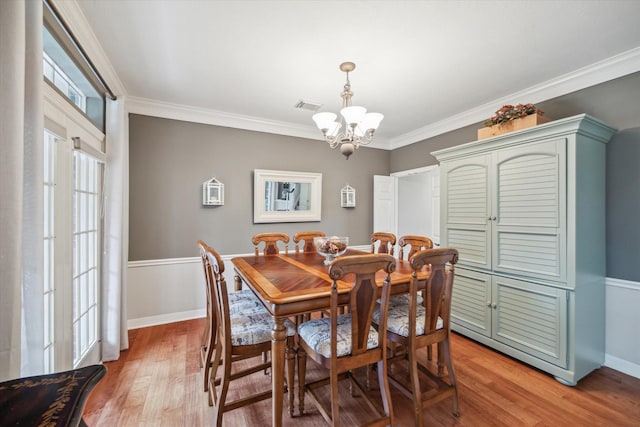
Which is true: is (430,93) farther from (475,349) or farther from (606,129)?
(475,349)

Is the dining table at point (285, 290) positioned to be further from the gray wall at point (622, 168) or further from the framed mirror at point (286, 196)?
the gray wall at point (622, 168)

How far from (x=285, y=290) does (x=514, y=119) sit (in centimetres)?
250

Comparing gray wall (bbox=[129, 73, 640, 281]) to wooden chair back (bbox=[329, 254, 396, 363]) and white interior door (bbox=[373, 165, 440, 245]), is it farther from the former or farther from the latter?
wooden chair back (bbox=[329, 254, 396, 363])

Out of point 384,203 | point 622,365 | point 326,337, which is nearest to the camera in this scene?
point 326,337

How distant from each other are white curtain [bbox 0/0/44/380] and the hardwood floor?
94cm

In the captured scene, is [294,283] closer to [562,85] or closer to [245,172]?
[245,172]

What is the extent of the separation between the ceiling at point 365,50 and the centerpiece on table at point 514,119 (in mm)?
355

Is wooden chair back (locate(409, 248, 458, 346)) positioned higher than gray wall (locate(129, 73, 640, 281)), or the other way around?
gray wall (locate(129, 73, 640, 281))

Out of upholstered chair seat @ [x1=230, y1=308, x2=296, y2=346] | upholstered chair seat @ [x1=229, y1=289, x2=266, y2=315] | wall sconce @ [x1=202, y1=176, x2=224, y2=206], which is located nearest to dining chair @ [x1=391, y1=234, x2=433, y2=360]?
upholstered chair seat @ [x1=230, y1=308, x2=296, y2=346]

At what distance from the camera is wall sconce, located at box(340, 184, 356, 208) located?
4.41 meters

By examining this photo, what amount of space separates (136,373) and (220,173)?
7.50 ft

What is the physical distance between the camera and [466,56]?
2.26 meters

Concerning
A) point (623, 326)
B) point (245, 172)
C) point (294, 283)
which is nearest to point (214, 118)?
point (245, 172)

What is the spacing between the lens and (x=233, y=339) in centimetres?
165
